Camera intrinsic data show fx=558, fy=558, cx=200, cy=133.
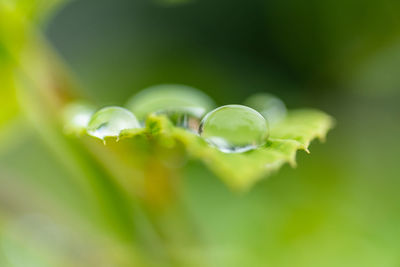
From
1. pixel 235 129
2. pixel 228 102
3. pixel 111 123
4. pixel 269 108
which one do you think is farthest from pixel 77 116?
pixel 228 102

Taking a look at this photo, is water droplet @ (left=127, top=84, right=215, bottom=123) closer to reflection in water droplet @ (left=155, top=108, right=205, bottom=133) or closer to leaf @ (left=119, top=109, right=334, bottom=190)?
reflection in water droplet @ (left=155, top=108, right=205, bottom=133)

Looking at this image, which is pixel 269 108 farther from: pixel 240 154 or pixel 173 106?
pixel 240 154

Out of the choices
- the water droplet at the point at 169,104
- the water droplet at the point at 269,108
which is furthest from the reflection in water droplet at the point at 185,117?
the water droplet at the point at 269,108

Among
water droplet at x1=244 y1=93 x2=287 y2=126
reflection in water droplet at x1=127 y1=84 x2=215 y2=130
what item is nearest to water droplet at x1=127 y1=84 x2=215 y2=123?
reflection in water droplet at x1=127 y1=84 x2=215 y2=130

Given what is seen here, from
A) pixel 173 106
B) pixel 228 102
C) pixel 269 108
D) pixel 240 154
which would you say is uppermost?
pixel 228 102

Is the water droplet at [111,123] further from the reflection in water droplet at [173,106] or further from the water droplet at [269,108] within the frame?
the water droplet at [269,108]

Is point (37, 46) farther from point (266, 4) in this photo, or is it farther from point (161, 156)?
point (266, 4)

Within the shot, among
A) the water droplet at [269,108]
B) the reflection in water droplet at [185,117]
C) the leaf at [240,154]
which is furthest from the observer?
the water droplet at [269,108]
